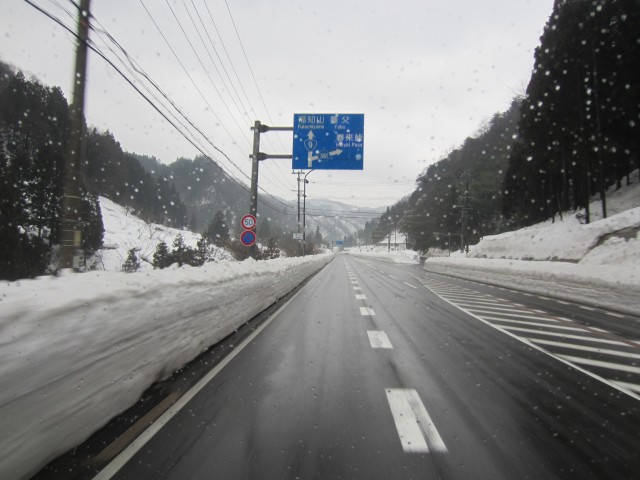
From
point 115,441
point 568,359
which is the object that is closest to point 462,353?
point 568,359

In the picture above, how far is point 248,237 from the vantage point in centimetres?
1384

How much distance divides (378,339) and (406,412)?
9.09 feet

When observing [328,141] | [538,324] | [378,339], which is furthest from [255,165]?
[538,324]

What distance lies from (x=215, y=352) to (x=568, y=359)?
16.3 feet

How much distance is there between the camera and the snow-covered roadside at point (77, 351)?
6.77 ft

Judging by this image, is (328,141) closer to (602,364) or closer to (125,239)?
(602,364)

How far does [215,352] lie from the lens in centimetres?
515

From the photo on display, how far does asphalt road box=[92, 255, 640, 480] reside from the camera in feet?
7.77

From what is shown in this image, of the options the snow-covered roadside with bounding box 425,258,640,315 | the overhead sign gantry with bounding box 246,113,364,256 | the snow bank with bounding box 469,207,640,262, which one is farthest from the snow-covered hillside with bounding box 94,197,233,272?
the snow-covered roadside with bounding box 425,258,640,315

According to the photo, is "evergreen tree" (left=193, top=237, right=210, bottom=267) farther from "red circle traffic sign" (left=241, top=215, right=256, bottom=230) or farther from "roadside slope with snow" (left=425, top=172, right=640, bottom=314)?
"roadside slope with snow" (left=425, top=172, right=640, bottom=314)

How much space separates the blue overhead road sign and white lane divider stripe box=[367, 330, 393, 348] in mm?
9982

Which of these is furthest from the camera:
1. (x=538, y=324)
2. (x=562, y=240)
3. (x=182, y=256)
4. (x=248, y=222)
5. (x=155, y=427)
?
(x=182, y=256)

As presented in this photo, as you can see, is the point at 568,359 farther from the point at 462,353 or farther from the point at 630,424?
the point at 630,424

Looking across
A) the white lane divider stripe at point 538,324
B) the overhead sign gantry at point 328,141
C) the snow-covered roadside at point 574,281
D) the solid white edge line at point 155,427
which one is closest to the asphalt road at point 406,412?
the solid white edge line at point 155,427
